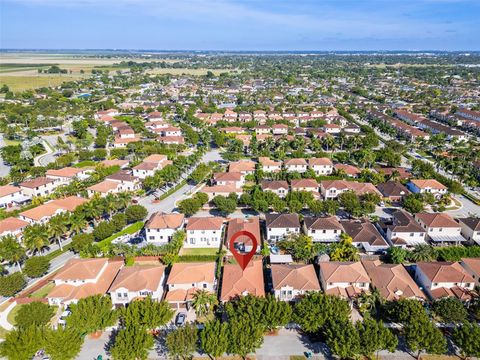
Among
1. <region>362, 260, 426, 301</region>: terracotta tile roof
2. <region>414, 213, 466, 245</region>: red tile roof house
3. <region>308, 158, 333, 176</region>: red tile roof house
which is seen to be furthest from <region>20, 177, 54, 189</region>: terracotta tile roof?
<region>414, 213, 466, 245</region>: red tile roof house

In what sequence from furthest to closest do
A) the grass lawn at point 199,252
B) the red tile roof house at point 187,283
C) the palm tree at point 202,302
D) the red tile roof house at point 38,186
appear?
the red tile roof house at point 38,186, the grass lawn at point 199,252, the red tile roof house at point 187,283, the palm tree at point 202,302

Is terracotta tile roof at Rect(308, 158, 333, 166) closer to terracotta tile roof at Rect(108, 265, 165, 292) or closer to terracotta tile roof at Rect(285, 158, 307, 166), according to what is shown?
terracotta tile roof at Rect(285, 158, 307, 166)

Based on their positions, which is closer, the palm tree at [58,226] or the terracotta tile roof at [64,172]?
Result: the palm tree at [58,226]

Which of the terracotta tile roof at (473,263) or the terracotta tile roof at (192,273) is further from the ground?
the terracotta tile roof at (473,263)

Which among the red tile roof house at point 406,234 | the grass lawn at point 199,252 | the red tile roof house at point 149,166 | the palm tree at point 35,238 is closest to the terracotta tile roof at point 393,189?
the red tile roof house at point 406,234

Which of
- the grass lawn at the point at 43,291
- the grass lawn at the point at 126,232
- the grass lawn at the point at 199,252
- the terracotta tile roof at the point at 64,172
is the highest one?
the terracotta tile roof at the point at 64,172

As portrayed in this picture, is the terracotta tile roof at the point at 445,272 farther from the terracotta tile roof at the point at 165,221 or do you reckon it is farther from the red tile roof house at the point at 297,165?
the red tile roof house at the point at 297,165

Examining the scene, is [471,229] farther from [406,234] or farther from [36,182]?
[36,182]

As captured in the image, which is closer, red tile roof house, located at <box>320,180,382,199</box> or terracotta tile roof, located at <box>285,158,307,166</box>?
red tile roof house, located at <box>320,180,382,199</box>
